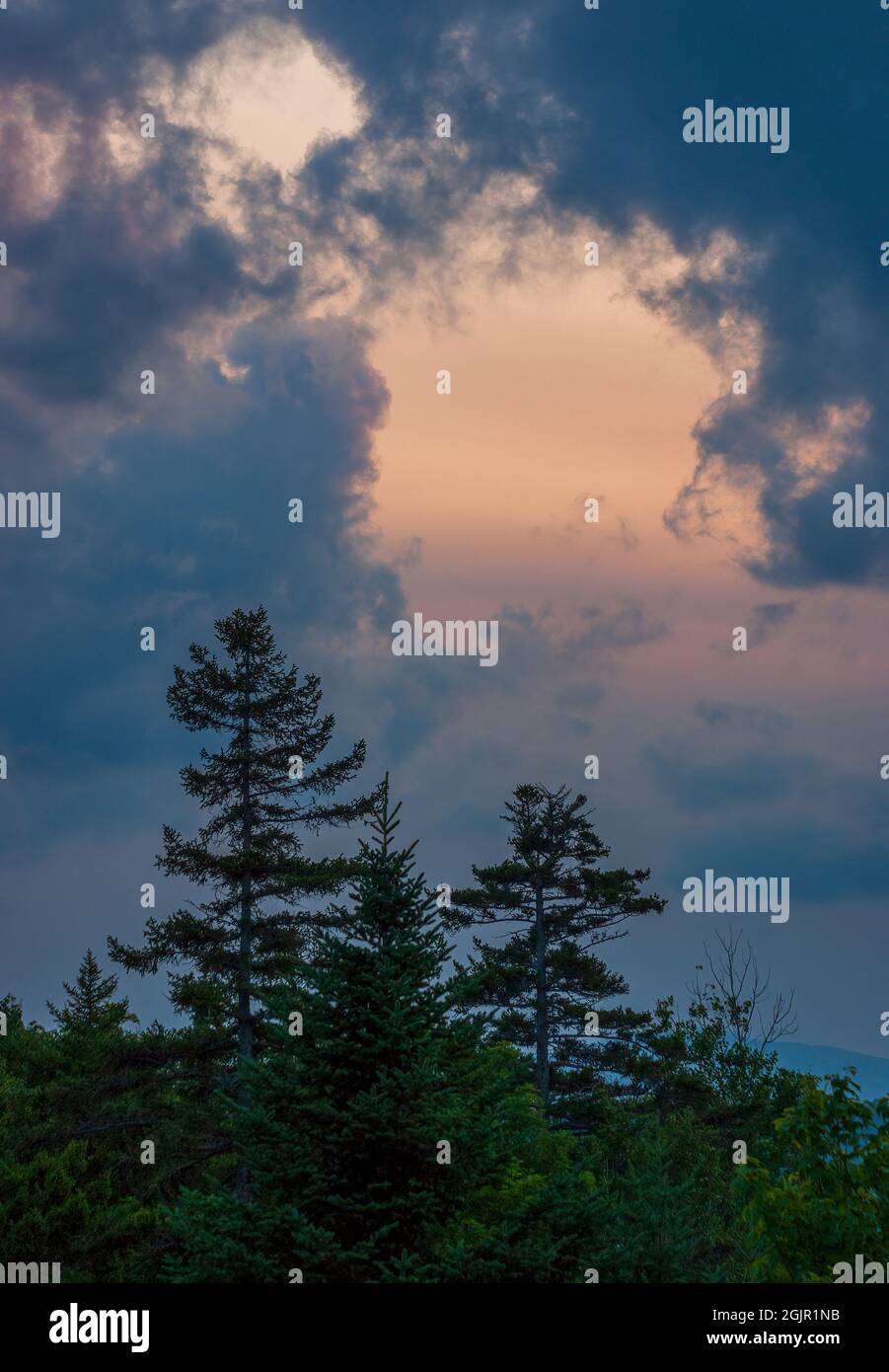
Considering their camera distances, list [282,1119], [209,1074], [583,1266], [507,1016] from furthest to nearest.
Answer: [507,1016] → [209,1074] → [282,1119] → [583,1266]

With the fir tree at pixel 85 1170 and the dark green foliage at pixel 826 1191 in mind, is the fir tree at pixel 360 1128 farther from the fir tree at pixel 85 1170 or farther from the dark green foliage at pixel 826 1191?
the fir tree at pixel 85 1170

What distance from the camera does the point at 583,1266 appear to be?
618 inches

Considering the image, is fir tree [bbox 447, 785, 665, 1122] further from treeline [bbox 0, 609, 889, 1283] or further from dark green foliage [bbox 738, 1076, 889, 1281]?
dark green foliage [bbox 738, 1076, 889, 1281]

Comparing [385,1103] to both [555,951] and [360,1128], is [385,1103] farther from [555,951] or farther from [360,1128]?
[555,951]

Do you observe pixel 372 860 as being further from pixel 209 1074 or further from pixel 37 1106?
pixel 37 1106

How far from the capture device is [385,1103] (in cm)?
1622

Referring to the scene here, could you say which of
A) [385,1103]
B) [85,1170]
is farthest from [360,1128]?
[85,1170]

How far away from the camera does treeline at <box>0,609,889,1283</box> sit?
1567 cm

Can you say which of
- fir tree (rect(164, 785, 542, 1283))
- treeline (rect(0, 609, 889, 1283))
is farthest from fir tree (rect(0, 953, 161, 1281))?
fir tree (rect(164, 785, 542, 1283))

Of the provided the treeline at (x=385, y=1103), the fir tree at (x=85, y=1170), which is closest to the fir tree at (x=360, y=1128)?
the treeline at (x=385, y=1103)

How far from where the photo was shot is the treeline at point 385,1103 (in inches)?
617
